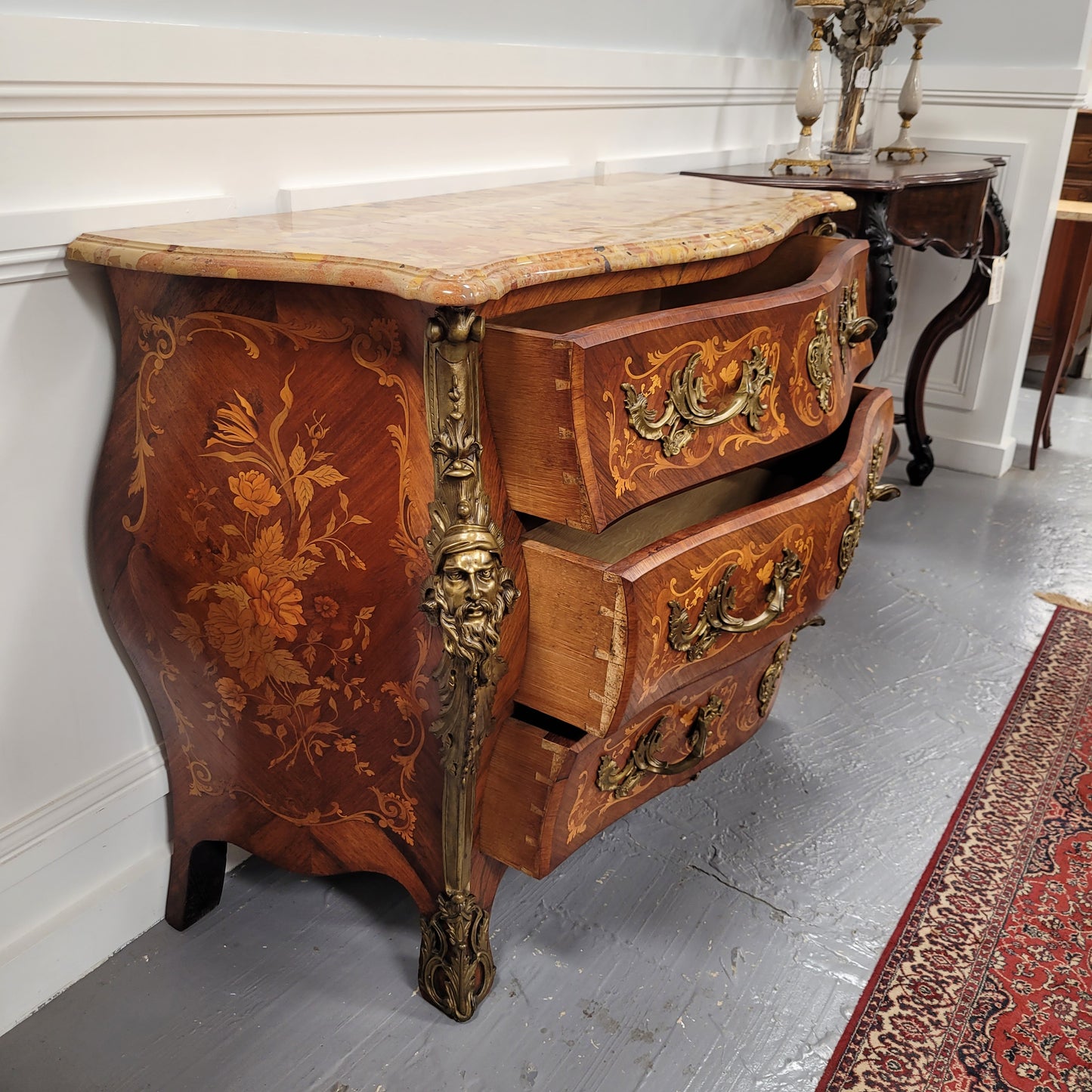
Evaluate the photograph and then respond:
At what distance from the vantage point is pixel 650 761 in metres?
1.11

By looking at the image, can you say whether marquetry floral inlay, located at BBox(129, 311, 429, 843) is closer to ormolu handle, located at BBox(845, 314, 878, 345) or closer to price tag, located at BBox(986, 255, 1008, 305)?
ormolu handle, located at BBox(845, 314, 878, 345)

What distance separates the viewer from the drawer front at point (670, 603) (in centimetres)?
88

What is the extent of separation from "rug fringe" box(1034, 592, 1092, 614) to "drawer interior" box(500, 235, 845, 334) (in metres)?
1.08

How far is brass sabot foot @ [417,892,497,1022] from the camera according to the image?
1013 millimetres

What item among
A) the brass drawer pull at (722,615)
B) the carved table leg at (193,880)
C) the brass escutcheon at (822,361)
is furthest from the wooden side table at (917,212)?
the carved table leg at (193,880)

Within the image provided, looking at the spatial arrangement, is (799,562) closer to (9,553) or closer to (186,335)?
(186,335)

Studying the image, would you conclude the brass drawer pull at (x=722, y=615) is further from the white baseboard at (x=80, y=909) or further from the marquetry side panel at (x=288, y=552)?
the white baseboard at (x=80, y=909)

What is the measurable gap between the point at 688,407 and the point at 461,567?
0.29m

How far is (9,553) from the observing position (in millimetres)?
990

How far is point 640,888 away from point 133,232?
954 millimetres

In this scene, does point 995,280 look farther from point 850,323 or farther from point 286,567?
point 286,567

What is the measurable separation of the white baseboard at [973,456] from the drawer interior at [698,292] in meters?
1.60

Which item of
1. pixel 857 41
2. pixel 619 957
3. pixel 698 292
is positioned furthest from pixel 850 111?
pixel 619 957

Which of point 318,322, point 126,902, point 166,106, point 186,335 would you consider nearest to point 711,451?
point 318,322
